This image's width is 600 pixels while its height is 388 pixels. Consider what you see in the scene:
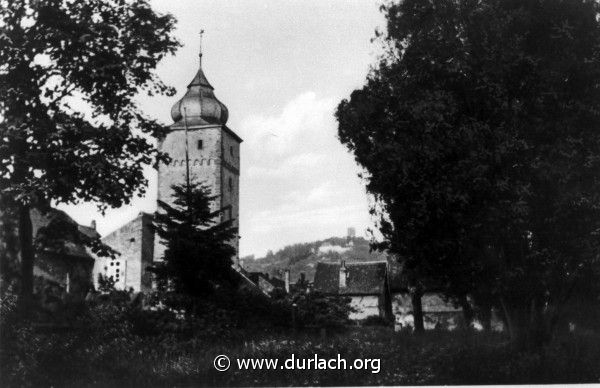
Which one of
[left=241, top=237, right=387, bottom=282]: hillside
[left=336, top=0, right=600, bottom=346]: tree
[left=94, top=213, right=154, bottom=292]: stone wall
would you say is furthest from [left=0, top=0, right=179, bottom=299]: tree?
[left=241, top=237, right=387, bottom=282]: hillside

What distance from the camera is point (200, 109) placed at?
161ft

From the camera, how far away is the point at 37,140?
49.7ft

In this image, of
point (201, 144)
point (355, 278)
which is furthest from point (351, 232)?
point (201, 144)

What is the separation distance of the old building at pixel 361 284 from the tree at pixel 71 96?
39.3m

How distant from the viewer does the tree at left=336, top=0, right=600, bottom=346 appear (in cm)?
1580

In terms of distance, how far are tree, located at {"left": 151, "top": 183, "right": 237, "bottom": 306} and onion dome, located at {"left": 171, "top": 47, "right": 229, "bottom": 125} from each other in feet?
79.8

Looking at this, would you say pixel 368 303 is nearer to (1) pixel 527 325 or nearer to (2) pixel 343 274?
(2) pixel 343 274

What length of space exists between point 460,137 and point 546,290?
212 inches

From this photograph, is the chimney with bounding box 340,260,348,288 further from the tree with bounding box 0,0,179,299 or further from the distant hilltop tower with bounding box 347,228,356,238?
the distant hilltop tower with bounding box 347,228,356,238

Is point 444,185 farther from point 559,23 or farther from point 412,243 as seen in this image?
point 559,23

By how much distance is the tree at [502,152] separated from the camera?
51.9 ft

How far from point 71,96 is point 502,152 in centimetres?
1128

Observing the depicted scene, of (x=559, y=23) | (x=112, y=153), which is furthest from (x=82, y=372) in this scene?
(x=559, y=23)

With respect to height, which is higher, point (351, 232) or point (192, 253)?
point (351, 232)
